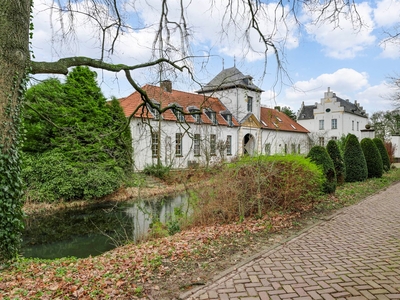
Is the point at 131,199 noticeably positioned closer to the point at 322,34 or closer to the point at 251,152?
the point at 251,152

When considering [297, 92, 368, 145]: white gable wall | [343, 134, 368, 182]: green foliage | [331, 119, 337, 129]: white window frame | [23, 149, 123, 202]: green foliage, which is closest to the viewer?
[23, 149, 123, 202]: green foliage

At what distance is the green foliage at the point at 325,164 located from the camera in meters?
8.86

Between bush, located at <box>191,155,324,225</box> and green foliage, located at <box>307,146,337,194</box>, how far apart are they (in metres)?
2.19

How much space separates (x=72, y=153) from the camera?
1311 centimetres

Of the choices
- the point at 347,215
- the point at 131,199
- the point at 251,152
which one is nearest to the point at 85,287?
the point at 251,152

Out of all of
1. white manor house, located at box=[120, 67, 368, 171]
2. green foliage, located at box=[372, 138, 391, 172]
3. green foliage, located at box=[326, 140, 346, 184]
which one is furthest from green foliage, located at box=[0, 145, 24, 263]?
green foliage, located at box=[372, 138, 391, 172]

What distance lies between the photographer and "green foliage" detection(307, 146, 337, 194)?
349 inches

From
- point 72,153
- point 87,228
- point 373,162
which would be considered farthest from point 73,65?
point 373,162

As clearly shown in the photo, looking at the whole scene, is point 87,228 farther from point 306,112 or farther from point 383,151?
point 306,112

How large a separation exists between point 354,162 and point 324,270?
10712mm

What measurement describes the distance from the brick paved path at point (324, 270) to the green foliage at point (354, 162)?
7.56 metres

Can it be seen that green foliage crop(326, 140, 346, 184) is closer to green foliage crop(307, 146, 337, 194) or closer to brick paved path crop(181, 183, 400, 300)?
green foliage crop(307, 146, 337, 194)

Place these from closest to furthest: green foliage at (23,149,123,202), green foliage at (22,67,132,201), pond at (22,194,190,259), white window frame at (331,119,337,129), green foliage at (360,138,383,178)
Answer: pond at (22,194,190,259)
green foliage at (23,149,123,202)
green foliage at (22,67,132,201)
green foliage at (360,138,383,178)
white window frame at (331,119,337,129)

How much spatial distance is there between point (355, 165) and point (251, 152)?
26.9ft
